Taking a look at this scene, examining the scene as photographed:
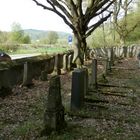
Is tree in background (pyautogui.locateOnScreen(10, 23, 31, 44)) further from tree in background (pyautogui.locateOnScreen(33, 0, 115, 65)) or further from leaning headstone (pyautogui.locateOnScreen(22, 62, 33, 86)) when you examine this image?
leaning headstone (pyautogui.locateOnScreen(22, 62, 33, 86))

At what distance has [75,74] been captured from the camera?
33.9ft

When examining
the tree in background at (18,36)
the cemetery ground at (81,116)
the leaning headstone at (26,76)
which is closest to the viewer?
the cemetery ground at (81,116)

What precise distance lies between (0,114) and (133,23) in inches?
1786

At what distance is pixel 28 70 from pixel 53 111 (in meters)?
6.79

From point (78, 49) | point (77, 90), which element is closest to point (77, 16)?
point (78, 49)

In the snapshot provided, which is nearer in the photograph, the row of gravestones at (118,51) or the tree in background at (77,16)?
the tree in background at (77,16)

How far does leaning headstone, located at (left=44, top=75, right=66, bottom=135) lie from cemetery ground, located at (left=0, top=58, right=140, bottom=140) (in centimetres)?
18

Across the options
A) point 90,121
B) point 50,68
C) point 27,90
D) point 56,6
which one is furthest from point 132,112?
point 56,6

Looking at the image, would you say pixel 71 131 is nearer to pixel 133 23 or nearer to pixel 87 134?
pixel 87 134

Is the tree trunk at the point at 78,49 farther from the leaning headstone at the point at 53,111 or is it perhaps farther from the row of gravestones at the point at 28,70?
the leaning headstone at the point at 53,111

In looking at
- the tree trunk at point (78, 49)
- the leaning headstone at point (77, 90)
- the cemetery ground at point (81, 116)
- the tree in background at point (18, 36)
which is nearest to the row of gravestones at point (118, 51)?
the tree trunk at point (78, 49)

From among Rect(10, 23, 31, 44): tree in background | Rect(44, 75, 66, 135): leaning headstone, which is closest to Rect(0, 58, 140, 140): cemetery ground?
Rect(44, 75, 66, 135): leaning headstone

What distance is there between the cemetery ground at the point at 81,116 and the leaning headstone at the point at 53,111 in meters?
0.18

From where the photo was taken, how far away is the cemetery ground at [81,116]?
7973 millimetres
